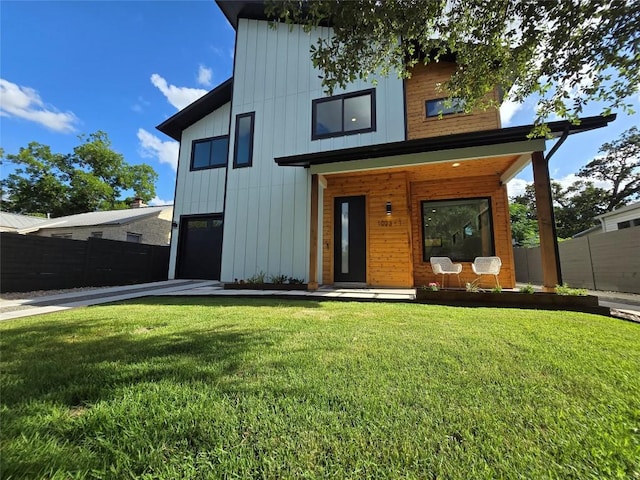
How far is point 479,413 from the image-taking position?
155 cm

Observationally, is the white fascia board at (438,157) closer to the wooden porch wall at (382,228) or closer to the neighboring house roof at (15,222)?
the wooden porch wall at (382,228)

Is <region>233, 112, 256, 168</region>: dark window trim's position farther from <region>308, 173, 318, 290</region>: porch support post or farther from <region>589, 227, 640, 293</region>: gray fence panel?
<region>589, 227, 640, 293</region>: gray fence panel

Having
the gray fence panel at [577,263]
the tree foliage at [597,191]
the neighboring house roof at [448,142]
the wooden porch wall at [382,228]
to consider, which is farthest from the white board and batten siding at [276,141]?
the tree foliage at [597,191]

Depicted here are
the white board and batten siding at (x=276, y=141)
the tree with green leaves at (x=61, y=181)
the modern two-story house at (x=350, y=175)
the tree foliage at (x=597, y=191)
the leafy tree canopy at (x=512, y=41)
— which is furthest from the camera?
the tree with green leaves at (x=61, y=181)

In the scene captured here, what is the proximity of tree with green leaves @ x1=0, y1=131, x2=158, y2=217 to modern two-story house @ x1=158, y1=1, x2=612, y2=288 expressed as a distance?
68.9 ft

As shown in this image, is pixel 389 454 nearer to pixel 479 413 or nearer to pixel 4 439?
pixel 479 413

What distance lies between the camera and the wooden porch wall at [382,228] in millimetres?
7320

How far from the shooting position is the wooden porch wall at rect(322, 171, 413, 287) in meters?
7.32

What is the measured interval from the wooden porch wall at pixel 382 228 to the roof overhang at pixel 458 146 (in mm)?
1303

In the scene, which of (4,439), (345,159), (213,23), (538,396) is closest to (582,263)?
(345,159)

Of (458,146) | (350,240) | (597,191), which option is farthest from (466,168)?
(597,191)

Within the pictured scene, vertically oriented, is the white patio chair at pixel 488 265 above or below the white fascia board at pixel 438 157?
below

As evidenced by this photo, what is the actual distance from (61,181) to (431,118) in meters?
33.3

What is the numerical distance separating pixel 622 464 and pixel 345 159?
6228mm
